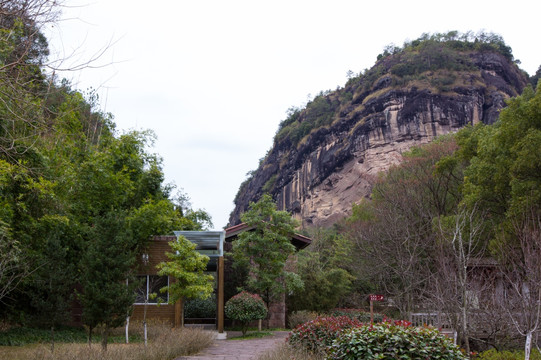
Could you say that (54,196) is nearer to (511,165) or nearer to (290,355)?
(290,355)

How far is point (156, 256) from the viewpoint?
822 inches

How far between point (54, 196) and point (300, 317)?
11.9 meters

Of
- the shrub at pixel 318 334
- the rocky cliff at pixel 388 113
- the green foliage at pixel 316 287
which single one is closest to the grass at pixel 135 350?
the shrub at pixel 318 334

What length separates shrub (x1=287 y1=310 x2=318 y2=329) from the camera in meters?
21.3

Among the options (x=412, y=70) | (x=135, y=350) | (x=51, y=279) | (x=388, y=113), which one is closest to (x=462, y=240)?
(x=135, y=350)

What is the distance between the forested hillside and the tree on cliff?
359cm

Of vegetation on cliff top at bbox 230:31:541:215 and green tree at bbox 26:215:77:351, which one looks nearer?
green tree at bbox 26:215:77:351

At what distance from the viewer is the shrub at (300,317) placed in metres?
21.3

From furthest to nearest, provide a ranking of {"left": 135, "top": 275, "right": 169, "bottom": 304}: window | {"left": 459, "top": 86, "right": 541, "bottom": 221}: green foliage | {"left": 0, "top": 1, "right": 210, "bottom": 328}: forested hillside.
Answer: {"left": 135, "top": 275, "right": 169, "bottom": 304}: window → {"left": 459, "top": 86, "right": 541, "bottom": 221}: green foliage → {"left": 0, "top": 1, "right": 210, "bottom": 328}: forested hillside

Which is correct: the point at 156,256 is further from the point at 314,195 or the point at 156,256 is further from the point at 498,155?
the point at 314,195

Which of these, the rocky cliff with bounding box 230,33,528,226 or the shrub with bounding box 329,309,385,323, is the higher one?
the rocky cliff with bounding box 230,33,528,226

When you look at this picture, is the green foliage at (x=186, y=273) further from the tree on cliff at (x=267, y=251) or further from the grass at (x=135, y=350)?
the tree on cliff at (x=267, y=251)

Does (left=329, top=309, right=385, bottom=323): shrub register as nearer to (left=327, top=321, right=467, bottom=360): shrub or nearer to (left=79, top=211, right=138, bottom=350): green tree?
(left=79, top=211, right=138, bottom=350): green tree

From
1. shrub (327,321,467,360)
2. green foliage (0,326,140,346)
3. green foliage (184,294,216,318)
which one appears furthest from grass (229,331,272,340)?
shrub (327,321,467,360)
